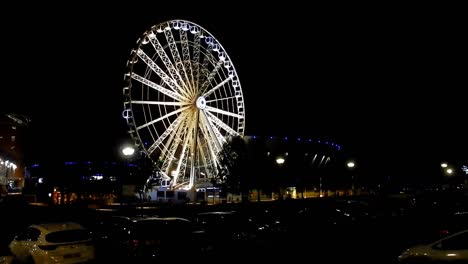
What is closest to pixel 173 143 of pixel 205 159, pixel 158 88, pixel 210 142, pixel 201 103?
pixel 201 103

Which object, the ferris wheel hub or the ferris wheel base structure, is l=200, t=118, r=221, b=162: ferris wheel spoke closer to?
the ferris wheel hub

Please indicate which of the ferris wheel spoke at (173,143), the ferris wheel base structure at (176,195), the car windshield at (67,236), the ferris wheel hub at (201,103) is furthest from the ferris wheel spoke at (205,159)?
the car windshield at (67,236)

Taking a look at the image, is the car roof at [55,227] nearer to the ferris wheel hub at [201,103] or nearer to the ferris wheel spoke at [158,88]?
the ferris wheel spoke at [158,88]

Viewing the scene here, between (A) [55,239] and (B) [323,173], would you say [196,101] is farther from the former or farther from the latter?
(B) [323,173]

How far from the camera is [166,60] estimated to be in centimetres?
4212

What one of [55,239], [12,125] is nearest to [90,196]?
[55,239]

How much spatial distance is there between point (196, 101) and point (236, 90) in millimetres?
7738

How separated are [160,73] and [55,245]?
1196 inches

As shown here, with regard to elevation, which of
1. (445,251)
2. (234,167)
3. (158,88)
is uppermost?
(158,88)

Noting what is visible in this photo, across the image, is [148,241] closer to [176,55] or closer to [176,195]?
[176,55]

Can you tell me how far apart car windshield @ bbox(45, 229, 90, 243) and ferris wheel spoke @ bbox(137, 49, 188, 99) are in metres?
28.1

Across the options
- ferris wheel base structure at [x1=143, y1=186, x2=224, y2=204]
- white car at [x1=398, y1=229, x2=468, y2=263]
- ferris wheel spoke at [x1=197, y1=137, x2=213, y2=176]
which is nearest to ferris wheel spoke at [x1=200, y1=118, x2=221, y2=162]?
ferris wheel spoke at [x1=197, y1=137, x2=213, y2=176]

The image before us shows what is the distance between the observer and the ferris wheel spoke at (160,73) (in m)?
40.3

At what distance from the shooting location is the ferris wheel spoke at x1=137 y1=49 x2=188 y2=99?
4033 cm
